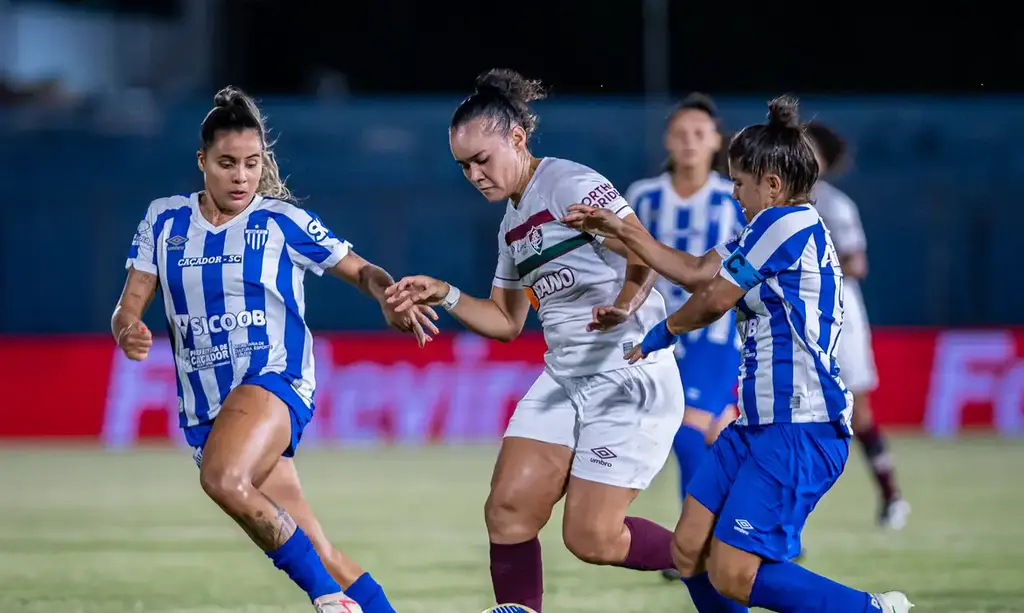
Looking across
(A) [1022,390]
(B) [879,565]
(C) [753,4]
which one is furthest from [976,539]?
(C) [753,4]

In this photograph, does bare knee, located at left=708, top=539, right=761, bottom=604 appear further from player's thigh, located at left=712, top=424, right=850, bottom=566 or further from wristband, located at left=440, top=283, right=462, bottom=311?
wristband, located at left=440, top=283, right=462, bottom=311

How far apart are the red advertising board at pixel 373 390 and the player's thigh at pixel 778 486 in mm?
8996

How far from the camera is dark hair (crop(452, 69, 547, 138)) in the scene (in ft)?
15.6

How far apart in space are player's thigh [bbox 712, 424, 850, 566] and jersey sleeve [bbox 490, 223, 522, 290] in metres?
1.08

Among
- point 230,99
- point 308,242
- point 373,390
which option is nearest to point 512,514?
point 308,242

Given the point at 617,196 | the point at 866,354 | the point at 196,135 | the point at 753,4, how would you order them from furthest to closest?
the point at 753,4 < the point at 196,135 < the point at 866,354 < the point at 617,196

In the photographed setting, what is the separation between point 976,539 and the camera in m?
7.57

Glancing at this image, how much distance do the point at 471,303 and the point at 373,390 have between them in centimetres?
863

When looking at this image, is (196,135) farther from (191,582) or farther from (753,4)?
(191,582)

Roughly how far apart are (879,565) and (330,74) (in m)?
14.5

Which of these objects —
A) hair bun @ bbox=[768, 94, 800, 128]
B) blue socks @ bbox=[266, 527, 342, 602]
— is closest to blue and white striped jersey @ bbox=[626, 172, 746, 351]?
hair bun @ bbox=[768, 94, 800, 128]

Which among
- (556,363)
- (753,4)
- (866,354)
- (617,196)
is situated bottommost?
(866,354)

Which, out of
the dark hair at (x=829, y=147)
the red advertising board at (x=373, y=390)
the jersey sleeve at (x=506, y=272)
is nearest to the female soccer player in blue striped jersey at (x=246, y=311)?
the jersey sleeve at (x=506, y=272)

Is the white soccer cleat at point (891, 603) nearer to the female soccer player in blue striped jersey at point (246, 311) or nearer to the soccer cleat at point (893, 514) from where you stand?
the female soccer player in blue striped jersey at point (246, 311)
